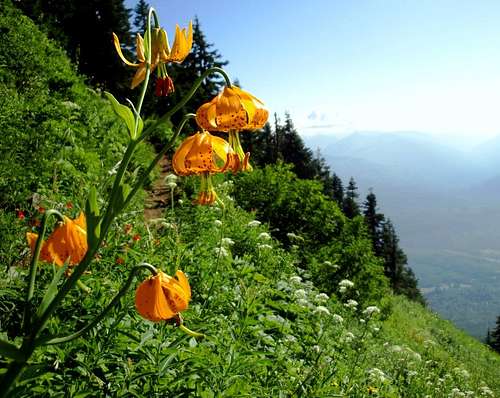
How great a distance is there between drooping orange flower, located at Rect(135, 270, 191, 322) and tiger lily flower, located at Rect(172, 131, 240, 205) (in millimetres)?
231

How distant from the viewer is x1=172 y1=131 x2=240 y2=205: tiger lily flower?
113 centimetres

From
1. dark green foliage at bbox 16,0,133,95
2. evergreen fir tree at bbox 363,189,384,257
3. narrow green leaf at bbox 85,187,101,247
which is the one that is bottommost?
evergreen fir tree at bbox 363,189,384,257

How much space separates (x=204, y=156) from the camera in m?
1.14

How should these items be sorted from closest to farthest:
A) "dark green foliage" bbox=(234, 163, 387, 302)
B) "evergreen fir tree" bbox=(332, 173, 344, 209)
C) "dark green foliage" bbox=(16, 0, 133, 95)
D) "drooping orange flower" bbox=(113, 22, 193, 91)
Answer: "drooping orange flower" bbox=(113, 22, 193, 91) → "dark green foliage" bbox=(234, 163, 387, 302) → "dark green foliage" bbox=(16, 0, 133, 95) → "evergreen fir tree" bbox=(332, 173, 344, 209)

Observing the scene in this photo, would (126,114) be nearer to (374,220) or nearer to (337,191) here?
(374,220)

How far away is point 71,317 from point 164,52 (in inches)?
55.1

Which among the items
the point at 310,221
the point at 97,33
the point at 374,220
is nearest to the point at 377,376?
the point at 310,221

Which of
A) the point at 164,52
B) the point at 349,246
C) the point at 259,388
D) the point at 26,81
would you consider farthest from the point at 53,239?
the point at 349,246

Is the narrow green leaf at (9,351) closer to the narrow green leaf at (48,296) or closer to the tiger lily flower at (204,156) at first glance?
the narrow green leaf at (48,296)

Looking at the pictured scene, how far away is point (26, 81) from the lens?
7.23m

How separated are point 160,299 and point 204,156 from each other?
14.8 inches

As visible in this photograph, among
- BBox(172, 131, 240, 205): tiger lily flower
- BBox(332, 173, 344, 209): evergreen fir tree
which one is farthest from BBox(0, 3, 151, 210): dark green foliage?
BBox(332, 173, 344, 209): evergreen fir tree

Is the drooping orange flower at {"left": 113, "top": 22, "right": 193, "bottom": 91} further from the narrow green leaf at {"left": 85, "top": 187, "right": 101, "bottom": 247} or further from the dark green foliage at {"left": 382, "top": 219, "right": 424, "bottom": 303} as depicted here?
the dark green foliage at {"left": 382, "top": 219, "right": 424, "bottom": 303}

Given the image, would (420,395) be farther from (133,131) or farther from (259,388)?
(133,131)
